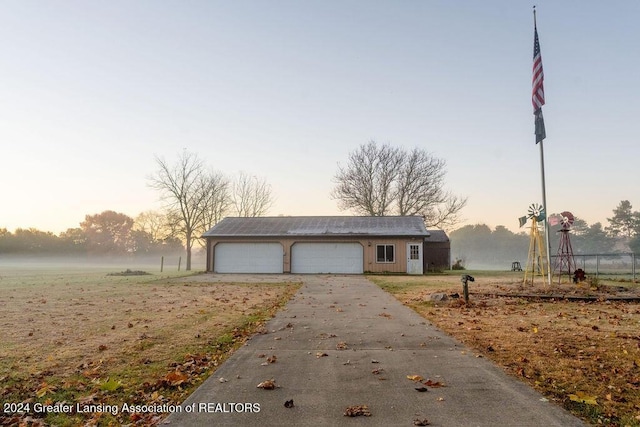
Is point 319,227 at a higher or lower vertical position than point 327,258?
higher

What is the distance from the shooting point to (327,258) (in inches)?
1193

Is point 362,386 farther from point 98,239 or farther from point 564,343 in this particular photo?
point 98,239

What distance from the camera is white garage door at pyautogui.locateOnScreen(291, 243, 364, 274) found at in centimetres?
3006

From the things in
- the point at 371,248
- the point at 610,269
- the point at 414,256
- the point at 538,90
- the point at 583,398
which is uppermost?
the point at 538,90

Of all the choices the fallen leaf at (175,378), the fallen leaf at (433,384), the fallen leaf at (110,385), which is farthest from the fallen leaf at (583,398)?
the fallen leaf at (110,385)

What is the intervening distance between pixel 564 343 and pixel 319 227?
25.1 m

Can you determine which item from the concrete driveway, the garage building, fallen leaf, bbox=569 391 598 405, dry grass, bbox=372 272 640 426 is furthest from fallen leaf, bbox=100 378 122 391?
the garage building

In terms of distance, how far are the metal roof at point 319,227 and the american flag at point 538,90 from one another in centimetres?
1493

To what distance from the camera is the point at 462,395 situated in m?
4.54

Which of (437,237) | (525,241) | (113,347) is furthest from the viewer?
(525,241)

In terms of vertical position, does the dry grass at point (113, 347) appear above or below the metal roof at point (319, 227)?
below

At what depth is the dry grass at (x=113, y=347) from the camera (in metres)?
4.77

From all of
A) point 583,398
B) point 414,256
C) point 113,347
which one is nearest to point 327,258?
point 414,256

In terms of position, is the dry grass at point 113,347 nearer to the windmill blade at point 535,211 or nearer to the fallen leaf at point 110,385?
the fallen leaf at point 110,385
